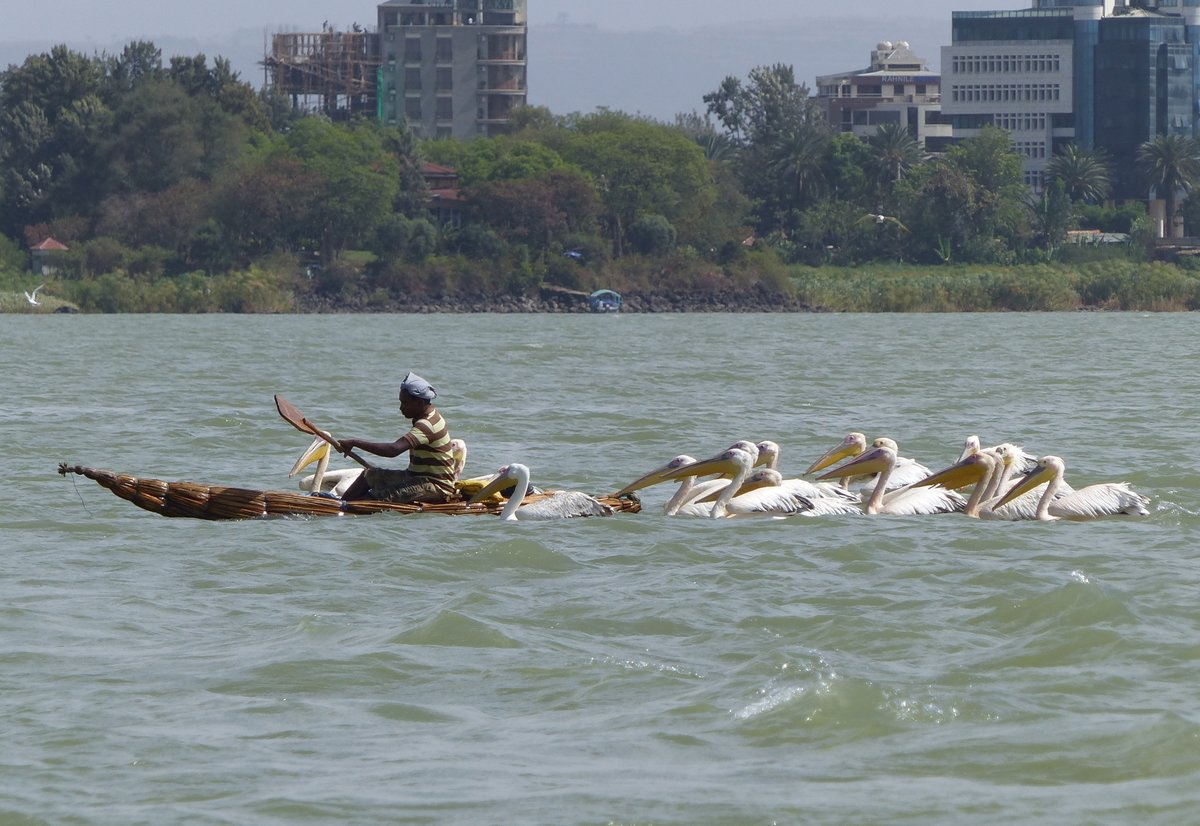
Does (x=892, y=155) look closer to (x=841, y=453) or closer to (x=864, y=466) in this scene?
(x=841, y=453)

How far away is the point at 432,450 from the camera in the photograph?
53.3 ft

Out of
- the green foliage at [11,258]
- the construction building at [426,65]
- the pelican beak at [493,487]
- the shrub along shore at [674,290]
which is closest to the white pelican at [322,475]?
the pelican beak at [493,487]

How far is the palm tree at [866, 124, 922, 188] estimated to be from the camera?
9881cm

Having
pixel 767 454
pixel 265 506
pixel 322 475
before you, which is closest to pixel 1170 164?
pixel 767 454

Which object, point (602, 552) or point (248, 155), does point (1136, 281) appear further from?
point (602, 552)

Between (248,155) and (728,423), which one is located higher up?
(248,155)

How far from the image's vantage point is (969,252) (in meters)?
93.8

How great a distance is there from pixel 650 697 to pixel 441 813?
200 cm

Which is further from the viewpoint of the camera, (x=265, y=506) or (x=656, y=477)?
(x=656, y=477)

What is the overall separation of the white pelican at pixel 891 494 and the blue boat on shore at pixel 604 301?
2746 inches

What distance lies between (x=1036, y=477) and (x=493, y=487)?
13.6 ft

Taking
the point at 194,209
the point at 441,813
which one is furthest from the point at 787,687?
the point at 194,209

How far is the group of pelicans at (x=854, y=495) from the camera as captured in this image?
16.5m

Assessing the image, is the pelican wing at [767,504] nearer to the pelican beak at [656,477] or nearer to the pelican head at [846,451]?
the pelican beak at [656,477]
